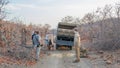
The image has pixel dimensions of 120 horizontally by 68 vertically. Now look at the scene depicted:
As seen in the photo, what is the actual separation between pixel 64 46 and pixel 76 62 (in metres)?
11.4

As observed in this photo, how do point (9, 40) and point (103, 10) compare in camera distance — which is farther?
point (103, 10)

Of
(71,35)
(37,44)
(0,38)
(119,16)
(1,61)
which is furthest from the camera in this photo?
(71,35)

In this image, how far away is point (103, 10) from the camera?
34.9 metres

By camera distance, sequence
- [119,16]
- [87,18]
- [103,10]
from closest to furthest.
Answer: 1. [119,16]
2. [103,10]
3. [87,18]

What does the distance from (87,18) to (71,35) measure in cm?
2199

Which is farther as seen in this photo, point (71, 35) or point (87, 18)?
point (87, 18)

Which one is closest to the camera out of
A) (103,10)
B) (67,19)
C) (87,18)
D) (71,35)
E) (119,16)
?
(119,16)

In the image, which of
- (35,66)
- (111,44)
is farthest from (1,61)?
(111,44)

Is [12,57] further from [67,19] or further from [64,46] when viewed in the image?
[67,19]

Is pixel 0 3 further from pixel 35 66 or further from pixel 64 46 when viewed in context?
pixel 64 46

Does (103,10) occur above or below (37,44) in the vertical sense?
above

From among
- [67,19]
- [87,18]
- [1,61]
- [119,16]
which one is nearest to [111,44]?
[119,16]

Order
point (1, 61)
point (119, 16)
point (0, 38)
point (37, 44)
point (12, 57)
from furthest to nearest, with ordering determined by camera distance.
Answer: point (119, 16)
point (0, 38)
point (37, 44)
point (12, 57)
point (1, 61)

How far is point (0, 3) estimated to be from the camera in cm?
1936
